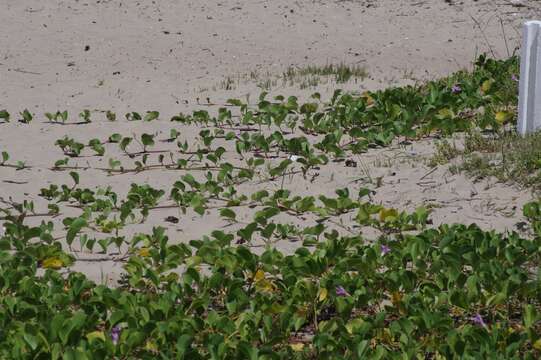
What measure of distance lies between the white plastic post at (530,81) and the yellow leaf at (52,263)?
3.02 meters

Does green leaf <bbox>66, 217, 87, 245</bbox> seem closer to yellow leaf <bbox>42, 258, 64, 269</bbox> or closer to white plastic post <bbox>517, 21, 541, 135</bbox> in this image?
yellow leaf <bbox>42, 258, 64, 269</bbox>

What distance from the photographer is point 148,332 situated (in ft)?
12.7

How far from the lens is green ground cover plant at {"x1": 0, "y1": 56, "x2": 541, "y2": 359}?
151 inches

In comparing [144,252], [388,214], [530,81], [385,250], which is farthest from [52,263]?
[530,81]

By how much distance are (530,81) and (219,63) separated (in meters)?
3.86

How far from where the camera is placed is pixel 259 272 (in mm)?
4555

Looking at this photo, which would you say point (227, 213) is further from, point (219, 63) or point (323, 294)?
Result: point (219, 63)

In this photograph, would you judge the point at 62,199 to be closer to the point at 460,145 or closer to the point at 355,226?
the point at 355,226

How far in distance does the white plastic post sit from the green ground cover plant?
0.41 metres

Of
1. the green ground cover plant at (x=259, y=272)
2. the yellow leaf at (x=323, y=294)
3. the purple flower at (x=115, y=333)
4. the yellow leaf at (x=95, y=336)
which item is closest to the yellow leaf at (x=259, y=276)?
the green ground cover plant at (x=259, y=272)

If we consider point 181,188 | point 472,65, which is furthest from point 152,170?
point 472,65

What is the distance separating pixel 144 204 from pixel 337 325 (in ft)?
6.68

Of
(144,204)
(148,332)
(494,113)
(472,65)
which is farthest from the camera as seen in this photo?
(472,65)

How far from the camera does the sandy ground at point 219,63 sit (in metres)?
5.79
